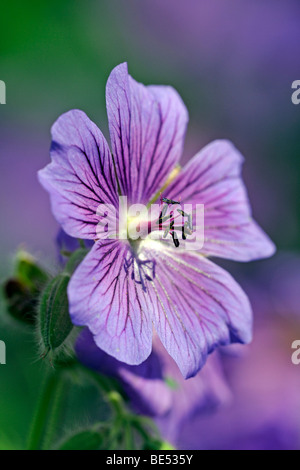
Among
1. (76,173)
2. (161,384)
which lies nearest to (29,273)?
(161,384)

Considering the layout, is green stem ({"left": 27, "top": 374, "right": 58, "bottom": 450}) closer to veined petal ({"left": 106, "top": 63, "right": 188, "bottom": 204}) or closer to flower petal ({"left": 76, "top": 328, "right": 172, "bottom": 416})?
flower petal ({"left": 76, "top": 328, "right": 172, "bottom": 416})

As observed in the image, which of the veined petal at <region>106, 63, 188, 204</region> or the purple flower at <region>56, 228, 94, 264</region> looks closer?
the veined petal at <region>106, 63, 188, 204</region>

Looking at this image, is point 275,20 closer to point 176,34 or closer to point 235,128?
point 176,34

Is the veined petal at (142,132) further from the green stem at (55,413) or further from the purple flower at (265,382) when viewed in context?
the purple flower at (265,382)

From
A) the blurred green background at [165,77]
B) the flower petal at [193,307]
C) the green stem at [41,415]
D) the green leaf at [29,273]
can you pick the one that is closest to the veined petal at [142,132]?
the flower petal at [193,307]

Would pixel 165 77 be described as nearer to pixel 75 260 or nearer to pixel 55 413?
pixel 55 413

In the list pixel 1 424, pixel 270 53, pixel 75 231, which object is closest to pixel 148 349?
pixel 75 231

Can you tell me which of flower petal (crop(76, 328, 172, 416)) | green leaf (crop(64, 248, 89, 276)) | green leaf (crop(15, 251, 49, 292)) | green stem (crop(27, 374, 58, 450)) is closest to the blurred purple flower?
flower petal (crop(76, 328, 172, 416))
